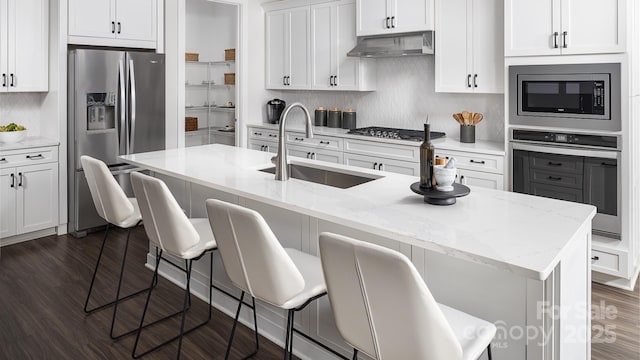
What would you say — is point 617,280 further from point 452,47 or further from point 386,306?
point 386,306

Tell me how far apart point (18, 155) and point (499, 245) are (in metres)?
4.30

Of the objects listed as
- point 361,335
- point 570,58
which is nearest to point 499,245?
point 361,335

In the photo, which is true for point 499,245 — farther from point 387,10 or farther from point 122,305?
point 387,10

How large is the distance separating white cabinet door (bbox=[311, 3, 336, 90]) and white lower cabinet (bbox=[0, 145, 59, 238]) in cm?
287

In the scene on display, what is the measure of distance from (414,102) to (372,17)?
0.97 meters

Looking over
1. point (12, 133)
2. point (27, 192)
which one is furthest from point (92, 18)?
point (27, 192)

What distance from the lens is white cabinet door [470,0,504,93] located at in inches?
155

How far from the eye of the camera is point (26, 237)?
14.7 ft

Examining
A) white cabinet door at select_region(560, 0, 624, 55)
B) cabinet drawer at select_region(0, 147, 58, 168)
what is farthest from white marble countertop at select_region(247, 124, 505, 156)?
cabinet drawer at select_region(0, 147, 58, 168)

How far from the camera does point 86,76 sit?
4.48 m

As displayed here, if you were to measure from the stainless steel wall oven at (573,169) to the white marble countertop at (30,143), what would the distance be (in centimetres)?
410

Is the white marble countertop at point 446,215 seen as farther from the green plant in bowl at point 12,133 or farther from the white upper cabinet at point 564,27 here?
the green plant in bowl at point 12,133

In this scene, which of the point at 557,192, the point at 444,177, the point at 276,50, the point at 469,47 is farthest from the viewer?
the point at 276,50

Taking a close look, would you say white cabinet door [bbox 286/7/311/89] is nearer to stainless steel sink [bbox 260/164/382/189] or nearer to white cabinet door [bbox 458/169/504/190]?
white cabinet door [bbox 458/169/504/190]
